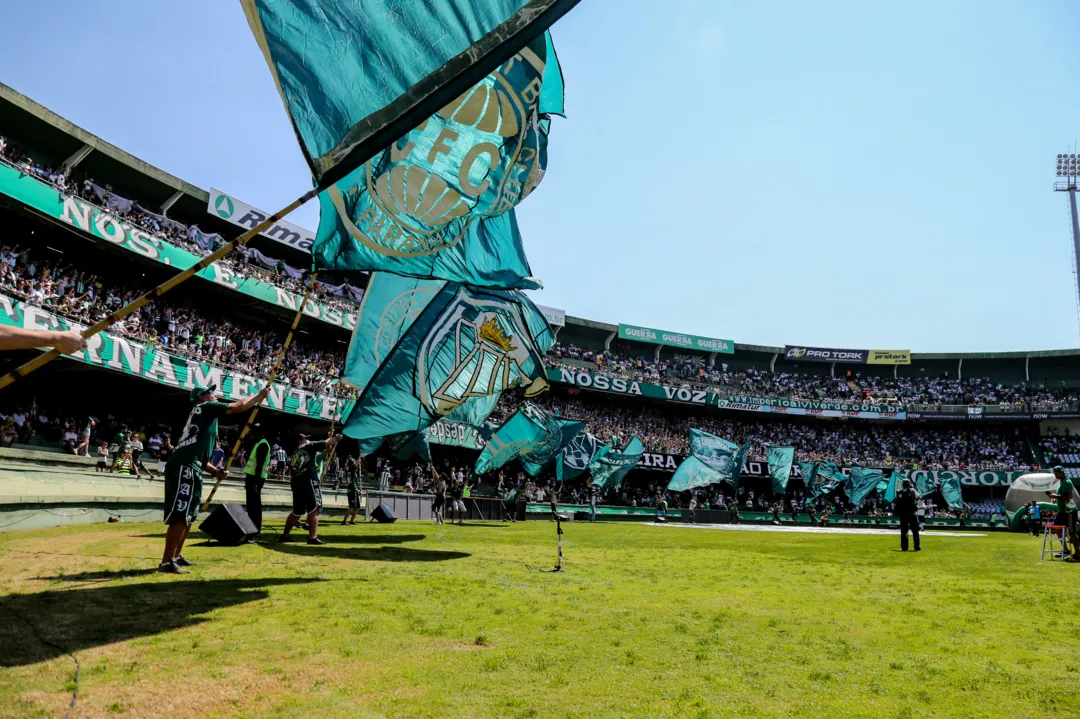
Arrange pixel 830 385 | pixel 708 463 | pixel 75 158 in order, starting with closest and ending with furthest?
pixel 75 158 < pixel 708 463 < pixel 830 385

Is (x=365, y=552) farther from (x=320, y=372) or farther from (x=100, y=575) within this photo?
(x=320, y=372)

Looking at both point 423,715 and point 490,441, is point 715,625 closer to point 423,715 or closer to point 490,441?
point 423,715

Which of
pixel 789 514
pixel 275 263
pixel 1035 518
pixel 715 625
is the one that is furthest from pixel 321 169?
pixel 789 514

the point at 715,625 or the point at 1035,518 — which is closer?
the point at 715,625

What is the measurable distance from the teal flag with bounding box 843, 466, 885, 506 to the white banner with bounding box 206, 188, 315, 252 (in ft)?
131

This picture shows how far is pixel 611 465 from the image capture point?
4172 cm

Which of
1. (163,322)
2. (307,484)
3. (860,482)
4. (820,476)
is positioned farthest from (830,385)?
(307,484)

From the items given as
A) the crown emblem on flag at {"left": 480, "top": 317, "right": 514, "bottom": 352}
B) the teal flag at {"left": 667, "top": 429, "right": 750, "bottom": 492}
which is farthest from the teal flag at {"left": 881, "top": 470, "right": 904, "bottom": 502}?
the crown emblem on flag at {"left": 480, "top": 317, "right": 514, "bottom": 352}

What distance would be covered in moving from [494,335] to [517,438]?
418 inches

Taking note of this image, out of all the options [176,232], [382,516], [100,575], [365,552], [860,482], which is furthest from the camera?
[860,482]

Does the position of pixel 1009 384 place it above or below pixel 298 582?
above

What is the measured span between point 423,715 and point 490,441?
23.3 metres

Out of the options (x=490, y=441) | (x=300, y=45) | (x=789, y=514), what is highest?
(x=300, y=45)

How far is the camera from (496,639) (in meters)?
5.35
